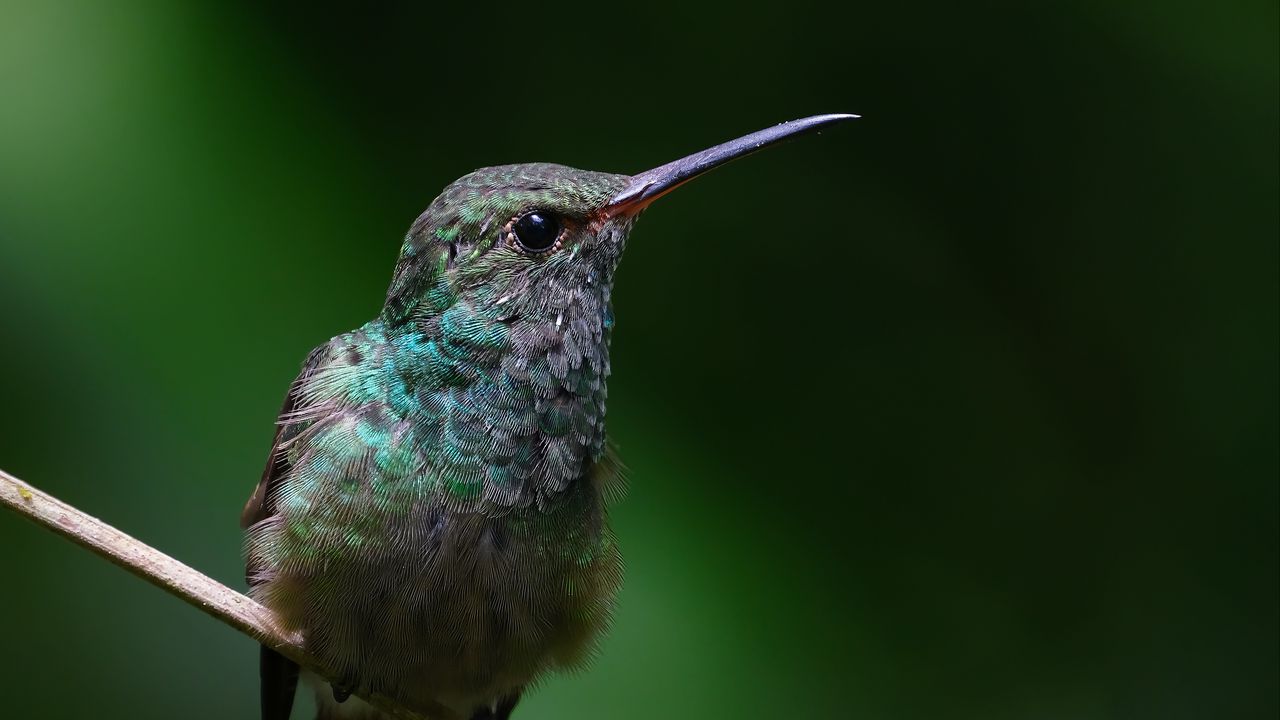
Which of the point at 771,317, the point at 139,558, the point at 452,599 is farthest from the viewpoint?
the point at 771,317

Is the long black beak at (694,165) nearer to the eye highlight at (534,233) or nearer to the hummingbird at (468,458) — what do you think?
the hummingbird at (468,458)

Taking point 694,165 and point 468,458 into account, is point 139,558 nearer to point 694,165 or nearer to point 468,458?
point 468,458

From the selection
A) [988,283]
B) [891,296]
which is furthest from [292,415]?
[988,283]

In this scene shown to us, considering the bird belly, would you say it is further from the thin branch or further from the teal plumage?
the thin branch

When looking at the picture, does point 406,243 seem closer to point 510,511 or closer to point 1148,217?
point 510,511

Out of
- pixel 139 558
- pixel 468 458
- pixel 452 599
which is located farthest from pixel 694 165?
pixel 139 558
